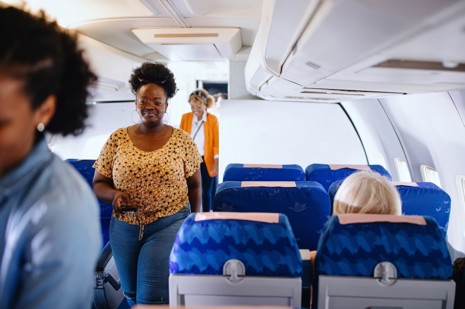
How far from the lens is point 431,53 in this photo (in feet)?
3.79

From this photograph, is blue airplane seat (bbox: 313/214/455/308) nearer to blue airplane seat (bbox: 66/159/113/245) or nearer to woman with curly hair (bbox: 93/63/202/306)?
woman with curly hair (bbox: 93/63/202/306)

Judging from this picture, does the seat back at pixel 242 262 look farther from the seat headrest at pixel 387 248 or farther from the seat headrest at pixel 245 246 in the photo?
the seat headrest at pixel 387 248

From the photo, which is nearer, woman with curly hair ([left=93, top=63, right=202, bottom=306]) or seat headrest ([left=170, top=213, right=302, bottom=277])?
seat headrest ([left=170, top=213, right=302, bottom=277])

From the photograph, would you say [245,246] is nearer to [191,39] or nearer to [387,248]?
[387,248]

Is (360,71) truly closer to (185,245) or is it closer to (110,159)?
(185,245)

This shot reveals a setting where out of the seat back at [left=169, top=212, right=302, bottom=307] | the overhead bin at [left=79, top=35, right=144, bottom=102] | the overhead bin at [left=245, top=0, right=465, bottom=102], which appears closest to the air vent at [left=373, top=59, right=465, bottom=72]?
the overhead bin at [left=245, top=0, right=465, bottom=102]

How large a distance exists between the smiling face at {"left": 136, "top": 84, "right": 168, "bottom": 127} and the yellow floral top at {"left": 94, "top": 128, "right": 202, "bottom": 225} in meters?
0.14

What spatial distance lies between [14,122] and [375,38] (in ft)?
3.11

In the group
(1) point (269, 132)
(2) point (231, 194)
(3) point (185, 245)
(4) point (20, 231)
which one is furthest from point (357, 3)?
(1) point (269, 132)

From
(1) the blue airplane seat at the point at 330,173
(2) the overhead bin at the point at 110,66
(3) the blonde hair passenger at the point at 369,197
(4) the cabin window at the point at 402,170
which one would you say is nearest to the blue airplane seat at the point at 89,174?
(2) the overhead bin at the point at 110,66

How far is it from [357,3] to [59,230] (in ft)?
2.67

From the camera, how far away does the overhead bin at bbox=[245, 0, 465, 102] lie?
82 centimetres

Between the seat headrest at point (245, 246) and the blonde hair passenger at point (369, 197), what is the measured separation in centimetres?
42

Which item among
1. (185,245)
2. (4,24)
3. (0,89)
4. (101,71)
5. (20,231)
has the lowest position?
(185,245)
